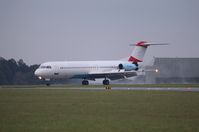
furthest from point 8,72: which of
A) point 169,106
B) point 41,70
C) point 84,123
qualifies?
point 84,123

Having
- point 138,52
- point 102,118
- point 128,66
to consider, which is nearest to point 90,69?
point 128,66

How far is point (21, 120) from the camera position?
2534 cm

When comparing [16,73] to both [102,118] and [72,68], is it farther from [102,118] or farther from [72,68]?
[102,118]

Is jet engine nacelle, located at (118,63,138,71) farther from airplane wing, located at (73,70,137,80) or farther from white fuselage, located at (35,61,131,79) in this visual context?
white fuselage, located at (35,61,131,79)

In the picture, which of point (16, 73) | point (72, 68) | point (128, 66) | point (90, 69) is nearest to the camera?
point (128, 66)

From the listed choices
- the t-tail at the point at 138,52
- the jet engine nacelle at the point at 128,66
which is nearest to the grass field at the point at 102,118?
the jet engine nacelle at the point at 128,66

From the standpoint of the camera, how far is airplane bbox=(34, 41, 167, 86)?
284 feet

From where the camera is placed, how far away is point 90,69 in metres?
90.2

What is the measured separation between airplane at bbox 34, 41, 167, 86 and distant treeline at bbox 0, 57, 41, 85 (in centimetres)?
2202

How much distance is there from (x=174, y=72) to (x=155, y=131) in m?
89.2

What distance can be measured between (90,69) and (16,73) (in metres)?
33.1

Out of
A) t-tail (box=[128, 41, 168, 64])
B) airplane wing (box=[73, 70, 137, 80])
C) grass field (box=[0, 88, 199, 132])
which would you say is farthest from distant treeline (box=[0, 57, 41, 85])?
grass field (box=[0, 88, 199, 132])

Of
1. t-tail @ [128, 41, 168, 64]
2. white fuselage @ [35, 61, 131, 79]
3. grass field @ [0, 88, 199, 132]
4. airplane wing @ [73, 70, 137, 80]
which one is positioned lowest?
grass field @ [0, 88, 199, 132]

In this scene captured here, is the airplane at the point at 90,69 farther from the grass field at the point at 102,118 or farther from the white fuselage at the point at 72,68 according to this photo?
the grass field at the point at 102,118
